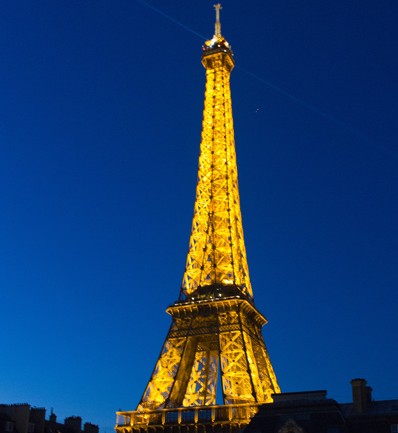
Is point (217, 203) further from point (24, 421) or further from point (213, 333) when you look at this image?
point (24, 421)

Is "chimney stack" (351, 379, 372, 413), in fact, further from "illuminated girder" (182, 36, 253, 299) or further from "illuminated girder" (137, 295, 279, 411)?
"illuminated girder" (182, 36, 253, 299)

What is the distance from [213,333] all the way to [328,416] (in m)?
29.0

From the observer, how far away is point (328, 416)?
40.7 metres

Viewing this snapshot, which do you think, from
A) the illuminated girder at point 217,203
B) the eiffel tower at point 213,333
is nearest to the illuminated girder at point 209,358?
the eiffel tower at point 213,333

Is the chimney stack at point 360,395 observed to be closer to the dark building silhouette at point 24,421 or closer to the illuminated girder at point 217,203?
the dark building silhouette at point 24,421

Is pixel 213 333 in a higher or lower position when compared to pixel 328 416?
higher

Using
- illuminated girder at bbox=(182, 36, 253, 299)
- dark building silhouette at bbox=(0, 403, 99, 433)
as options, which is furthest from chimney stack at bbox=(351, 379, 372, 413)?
illuminated girder at bbox=(182, 36, 253, 299)

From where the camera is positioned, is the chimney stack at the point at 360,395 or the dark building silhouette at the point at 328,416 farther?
the chimney stack at the point at 360,395

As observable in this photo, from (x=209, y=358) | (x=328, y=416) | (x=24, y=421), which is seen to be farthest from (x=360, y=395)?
(x=209, y=358)

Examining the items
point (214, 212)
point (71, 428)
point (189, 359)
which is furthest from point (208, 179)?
point (71, 428)

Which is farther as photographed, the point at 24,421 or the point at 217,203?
the point at 217,203

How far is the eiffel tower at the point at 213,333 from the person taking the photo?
2474 inches

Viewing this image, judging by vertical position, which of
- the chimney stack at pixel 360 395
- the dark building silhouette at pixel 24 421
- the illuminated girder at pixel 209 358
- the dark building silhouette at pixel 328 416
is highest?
the illuminated girder at pixel 209 358

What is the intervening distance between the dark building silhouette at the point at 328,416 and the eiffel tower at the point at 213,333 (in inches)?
662
